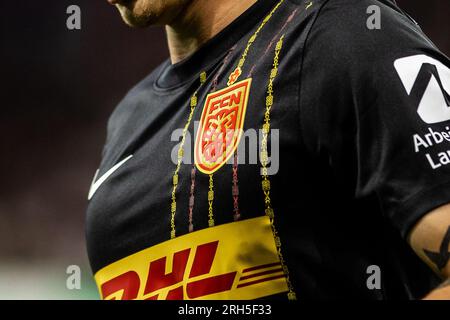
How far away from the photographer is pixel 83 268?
3.03 meters

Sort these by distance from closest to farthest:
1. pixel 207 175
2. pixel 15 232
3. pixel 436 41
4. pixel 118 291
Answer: pixel 207 175, pixel 118 291, pixel 436 41, pixel 15 232

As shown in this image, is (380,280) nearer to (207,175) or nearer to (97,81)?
(207,175)

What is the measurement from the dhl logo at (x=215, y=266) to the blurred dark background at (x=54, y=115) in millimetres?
1877

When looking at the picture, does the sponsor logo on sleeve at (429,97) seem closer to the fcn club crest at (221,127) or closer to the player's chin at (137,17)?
the fcn club crest at (221,127)

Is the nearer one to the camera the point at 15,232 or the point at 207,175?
the point at 207,175

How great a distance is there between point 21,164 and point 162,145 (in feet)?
6.59

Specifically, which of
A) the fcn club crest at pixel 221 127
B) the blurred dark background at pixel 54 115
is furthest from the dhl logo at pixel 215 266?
the blurred dark background at pixel 54 115

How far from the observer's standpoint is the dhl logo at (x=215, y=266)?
2.62 feet

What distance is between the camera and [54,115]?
111 inches

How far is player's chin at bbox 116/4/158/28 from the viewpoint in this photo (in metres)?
0.98

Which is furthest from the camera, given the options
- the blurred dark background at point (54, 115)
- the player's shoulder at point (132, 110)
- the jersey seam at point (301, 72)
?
the blurred dark background at point (54, 115)
